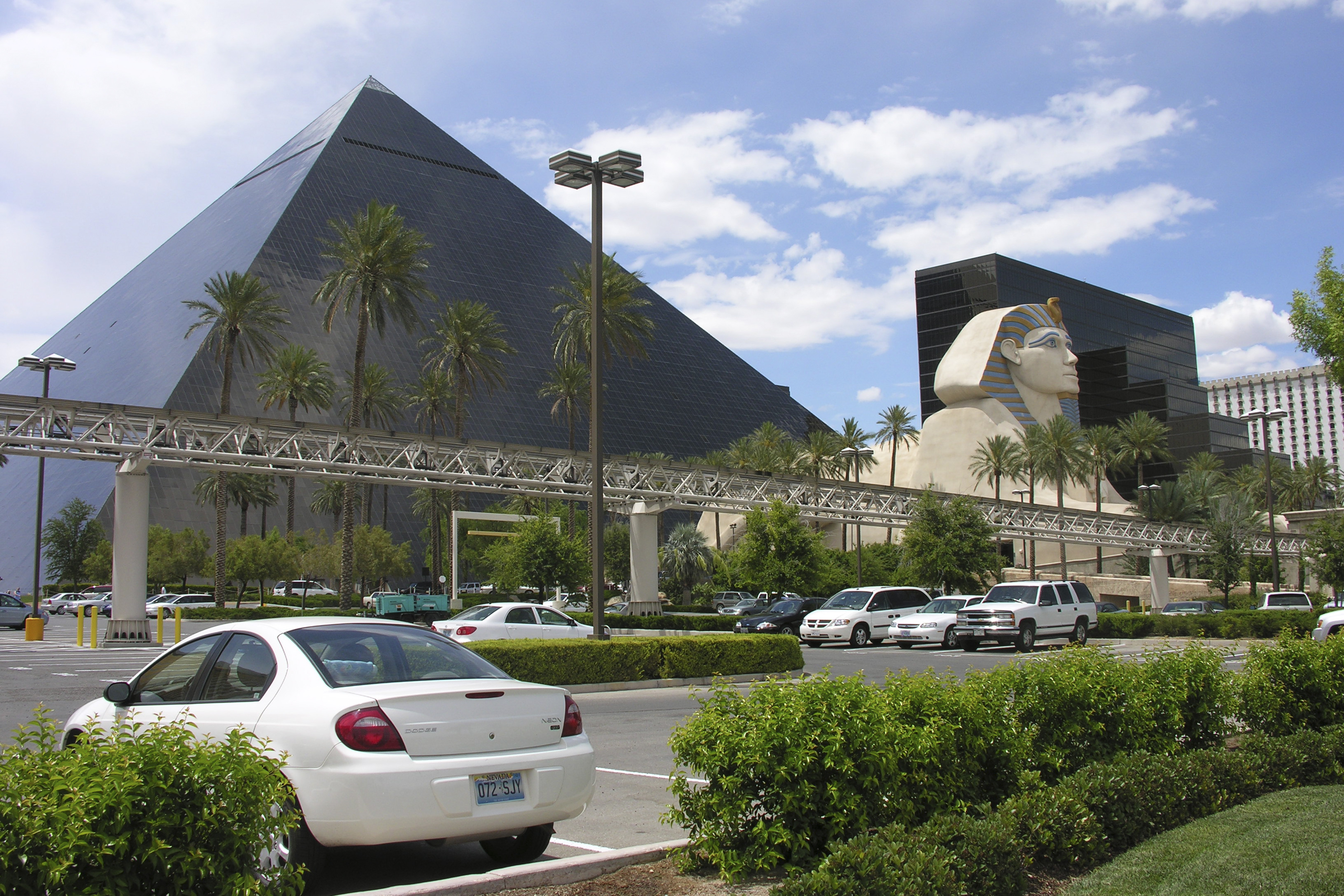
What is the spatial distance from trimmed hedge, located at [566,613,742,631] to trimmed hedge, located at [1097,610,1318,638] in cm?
1211

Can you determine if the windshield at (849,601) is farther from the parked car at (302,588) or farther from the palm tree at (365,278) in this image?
the parked car at (302,588)

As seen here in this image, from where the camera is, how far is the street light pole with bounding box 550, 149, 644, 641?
52.0ft

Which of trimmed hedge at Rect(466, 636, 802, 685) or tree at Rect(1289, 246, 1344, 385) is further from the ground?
tree at Rect(1289, 246, 1344, 385)

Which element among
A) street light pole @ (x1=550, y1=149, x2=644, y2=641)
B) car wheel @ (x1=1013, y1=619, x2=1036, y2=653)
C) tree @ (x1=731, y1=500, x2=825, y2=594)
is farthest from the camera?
tree @ (x1=731, y1=500, x2=825, y2=594)

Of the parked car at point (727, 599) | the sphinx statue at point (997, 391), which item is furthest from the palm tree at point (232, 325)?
the sphinx statue at point (997, 391)

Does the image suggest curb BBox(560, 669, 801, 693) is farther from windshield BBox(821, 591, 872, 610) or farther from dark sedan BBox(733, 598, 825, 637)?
dark sedan BBox(733, 598, 825, 637)

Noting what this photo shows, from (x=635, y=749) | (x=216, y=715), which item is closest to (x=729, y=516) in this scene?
(x=635, y=749)

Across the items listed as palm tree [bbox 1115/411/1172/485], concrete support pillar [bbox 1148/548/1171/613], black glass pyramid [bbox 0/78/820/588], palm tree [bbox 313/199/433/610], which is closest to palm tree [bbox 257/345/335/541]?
palm tree [bbox 313/199/433/610]

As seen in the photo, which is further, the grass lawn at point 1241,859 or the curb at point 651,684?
the curb at point 651,684

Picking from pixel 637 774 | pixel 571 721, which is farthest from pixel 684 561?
pixel 571 721

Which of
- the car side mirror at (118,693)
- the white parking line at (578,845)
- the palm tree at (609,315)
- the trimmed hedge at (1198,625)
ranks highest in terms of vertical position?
the palm tree at (609,315)

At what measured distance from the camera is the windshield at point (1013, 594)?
85.2ft

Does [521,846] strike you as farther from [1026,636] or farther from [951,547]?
[951,547]

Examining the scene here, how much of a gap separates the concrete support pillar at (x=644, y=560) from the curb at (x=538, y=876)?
32726mm
